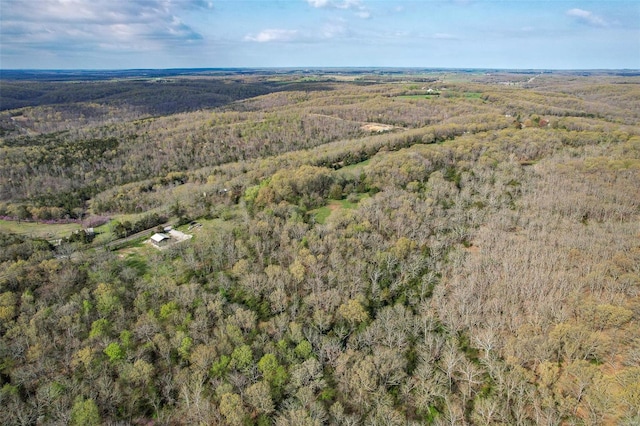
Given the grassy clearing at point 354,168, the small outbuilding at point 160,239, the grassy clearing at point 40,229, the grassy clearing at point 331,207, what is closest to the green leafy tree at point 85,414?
the small outbuilding at point 160,239

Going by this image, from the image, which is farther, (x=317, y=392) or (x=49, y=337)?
(x=49, y=337)

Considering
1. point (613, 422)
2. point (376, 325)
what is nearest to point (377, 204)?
point (376, 325)

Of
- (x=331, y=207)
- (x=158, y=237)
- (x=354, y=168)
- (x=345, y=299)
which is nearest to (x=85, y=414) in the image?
(x=345, y=299)

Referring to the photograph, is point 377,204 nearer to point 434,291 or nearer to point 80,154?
point 434,291

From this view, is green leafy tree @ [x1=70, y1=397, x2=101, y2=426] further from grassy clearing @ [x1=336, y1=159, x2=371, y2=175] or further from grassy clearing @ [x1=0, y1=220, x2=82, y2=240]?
grassy clearing @ [x1=336, y1=159, x2=371, y2=175]

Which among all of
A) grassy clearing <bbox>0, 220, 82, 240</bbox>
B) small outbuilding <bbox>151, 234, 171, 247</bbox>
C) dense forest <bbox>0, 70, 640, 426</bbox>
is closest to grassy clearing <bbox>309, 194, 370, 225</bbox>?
dense forest <bbox>0, 70, 640, 426</bbox>

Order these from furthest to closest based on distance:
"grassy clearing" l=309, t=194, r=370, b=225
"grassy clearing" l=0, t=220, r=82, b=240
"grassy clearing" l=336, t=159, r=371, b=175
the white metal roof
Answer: "grassy clearing" l=336, t=159, r=371, b=175 < "grassy clearing" l=0, t=220, r=82, b=240 < "grassy clearing" l=309, t=194, r=370, b=225 < the white metal roof

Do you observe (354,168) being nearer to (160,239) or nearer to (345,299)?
(160,239)
